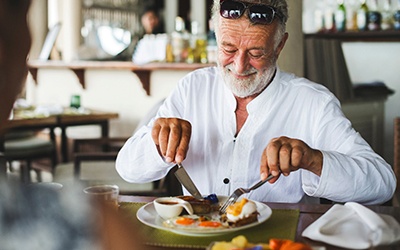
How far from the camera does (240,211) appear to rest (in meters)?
1.44

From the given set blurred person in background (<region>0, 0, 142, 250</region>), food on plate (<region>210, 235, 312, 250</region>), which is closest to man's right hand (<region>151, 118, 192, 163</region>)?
food on plate (<region>210, 235, 312, 250</region>)

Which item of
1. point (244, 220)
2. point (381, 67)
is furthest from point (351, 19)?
point (244, 220)

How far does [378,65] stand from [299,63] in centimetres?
188

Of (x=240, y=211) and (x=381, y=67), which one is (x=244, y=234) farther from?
(x=381, y=67)

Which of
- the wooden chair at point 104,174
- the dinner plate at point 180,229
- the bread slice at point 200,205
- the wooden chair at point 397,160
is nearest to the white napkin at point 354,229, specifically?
the dinner plate at point 180,229

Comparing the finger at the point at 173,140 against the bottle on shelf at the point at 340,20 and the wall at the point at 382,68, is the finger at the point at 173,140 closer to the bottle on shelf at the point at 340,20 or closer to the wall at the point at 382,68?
the bottle on shelf at the point at 340,20

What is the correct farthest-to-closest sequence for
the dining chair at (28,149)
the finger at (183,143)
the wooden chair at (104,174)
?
1. the dining chair at (28,149)
2. the wooden chair at (104,174)
3. the finger at (183,143)

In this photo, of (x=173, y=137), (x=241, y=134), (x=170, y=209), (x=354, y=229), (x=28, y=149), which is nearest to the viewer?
(x=354, y=229)

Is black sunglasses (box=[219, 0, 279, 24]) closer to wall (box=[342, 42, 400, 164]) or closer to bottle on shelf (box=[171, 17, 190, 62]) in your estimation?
bottle on shelf (box=[171, 17, 190, 62])

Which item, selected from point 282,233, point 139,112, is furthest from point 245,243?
point 139,112

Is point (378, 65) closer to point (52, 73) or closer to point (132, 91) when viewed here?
point (132, 91)

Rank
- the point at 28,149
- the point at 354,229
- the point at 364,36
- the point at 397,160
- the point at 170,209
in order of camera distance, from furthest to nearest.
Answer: the point at 364,36 < the point at 28,149 < the point at 397,160 < the point at 170,209 < the point at 354,229

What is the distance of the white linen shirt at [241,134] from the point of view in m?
1.99

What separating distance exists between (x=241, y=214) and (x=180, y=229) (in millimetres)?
161
